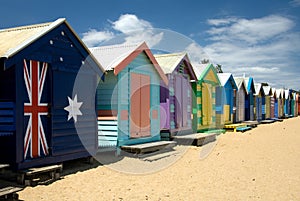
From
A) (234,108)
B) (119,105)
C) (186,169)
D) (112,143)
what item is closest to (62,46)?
(119,105)

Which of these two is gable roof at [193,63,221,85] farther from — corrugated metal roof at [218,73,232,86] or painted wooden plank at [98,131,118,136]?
painted wooden plank at [98,131,118,136]

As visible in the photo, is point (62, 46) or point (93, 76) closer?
point (62, 46)

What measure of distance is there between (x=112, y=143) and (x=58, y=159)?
9.19ft

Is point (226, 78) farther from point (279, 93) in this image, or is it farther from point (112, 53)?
point (279, 93)

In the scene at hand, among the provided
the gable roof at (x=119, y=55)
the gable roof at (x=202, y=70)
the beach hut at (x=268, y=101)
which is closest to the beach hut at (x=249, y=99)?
the beach hut at (x=268, y=101)

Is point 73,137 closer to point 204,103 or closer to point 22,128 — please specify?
point 22,128

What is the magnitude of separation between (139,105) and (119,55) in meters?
1.93

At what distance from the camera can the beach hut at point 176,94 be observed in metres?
13.9

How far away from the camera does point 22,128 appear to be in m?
6.80

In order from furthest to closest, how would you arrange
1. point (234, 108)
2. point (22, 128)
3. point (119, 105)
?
point (234, 108)
point (119, 105)
point (22, 128)

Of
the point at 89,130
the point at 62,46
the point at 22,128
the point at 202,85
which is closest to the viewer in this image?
the point at 22,128

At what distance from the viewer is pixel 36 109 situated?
23.9 feet

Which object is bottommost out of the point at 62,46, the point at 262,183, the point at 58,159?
the point at 262,183

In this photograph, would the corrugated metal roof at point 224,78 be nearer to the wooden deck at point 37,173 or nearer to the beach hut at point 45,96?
the beach hut at point 45,96
